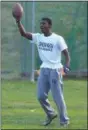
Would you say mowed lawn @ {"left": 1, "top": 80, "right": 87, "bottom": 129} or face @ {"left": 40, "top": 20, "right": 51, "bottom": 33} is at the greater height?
face @ {"left": 40, "top": 20, "right": 51, "bottom": 33}

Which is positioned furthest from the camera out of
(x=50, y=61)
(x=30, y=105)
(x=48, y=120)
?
(x=30, y=105)

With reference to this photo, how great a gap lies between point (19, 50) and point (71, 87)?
2375 millimetres

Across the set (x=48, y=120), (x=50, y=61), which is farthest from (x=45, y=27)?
(x=48, y=120)

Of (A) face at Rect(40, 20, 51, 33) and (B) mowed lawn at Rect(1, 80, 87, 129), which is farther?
(B) mowed lawn at Rect(1, 80, 87, 129)

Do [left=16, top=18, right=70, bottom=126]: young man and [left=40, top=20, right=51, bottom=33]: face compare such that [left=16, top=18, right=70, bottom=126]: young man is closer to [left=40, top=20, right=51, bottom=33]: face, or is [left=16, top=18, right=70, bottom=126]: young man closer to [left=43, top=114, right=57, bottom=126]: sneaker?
[left=40, top=20, right=51, bottom=33]: face

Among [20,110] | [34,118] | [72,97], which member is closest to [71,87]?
[72,97]

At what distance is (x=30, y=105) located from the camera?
13289 mm

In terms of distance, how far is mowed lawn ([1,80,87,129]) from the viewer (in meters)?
10.7

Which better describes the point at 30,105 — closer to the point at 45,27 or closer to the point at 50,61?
the point at 50,61

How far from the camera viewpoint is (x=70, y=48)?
63.2ft

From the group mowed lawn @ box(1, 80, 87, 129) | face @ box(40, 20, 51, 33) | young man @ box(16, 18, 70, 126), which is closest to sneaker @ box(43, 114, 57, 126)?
mowed lawn @ box(1, 80, 87, 129)

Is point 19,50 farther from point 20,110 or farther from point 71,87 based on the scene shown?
point 20,110

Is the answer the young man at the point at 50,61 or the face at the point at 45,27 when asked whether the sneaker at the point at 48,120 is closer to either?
the young man at the point at 50,61

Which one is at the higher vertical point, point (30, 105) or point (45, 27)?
point (45, 27)
